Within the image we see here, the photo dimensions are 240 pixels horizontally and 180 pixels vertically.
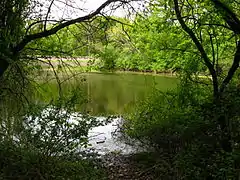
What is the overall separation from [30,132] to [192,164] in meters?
1.83

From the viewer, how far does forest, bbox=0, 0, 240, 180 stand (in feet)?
11.2

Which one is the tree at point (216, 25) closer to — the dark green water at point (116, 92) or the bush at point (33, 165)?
the bush at point (33, 165)

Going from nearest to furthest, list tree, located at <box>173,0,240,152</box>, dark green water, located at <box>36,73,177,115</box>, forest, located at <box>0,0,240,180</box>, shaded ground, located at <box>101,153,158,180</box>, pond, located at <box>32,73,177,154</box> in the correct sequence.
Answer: forest, located at <box>0,0,240,180</box>
tree, located at <box>173,0,240,152</box>
pond, located at <box>32,73,177,154</box>
shaded ground, located at <box>101,153,158,180</box>
dark green water, located at <box>36,73,177,115</box>

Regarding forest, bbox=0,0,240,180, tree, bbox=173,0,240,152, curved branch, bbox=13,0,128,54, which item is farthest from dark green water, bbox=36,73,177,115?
curved branch, bbox=13,0,128,54

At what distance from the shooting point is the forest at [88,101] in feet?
11.2

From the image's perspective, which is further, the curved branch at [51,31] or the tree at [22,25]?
the curved branch at [51,31]

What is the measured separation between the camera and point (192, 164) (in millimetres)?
3762

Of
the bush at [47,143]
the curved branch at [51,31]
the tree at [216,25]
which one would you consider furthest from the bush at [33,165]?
the tree at [216,25]

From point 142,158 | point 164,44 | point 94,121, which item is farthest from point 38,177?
point 164,44

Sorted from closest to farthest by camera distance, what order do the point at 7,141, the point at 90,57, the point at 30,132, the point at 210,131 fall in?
the point at 7,141
the point at 30,132
the point at 210,131
the point at 90,57

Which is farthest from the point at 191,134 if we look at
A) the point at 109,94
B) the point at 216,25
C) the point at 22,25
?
the point at 109,94

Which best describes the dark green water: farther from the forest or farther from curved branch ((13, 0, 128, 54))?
curved branch ((13, 0, 128, 54))

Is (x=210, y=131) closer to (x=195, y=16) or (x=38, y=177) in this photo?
(x=195, y=16)

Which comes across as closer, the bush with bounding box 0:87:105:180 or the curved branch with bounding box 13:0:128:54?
the bush with bounding box 0:87:105:180
